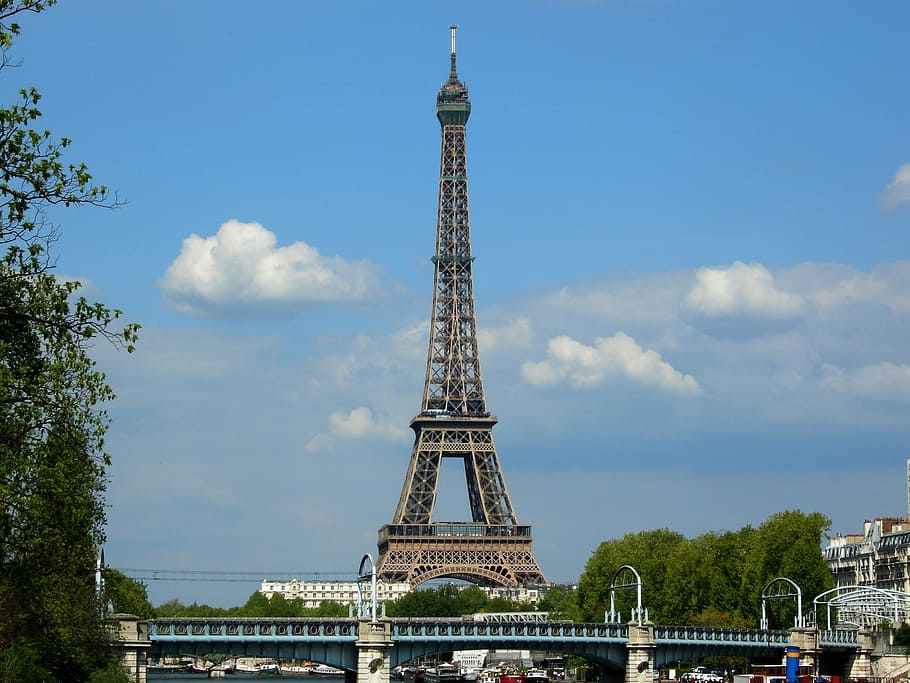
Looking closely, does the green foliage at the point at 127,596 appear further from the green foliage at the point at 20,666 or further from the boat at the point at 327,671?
the boat at the point at 327,671

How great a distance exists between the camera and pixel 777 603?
395 ft

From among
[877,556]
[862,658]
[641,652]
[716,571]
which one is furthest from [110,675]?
[877,556]

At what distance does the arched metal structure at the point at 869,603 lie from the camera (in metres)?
105

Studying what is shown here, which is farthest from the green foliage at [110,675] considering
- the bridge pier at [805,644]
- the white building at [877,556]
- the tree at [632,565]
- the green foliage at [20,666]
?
the white building at [877,556]

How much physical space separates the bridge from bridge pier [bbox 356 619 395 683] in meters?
0.05

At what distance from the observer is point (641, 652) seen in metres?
95.5

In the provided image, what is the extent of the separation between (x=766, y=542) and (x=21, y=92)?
102m

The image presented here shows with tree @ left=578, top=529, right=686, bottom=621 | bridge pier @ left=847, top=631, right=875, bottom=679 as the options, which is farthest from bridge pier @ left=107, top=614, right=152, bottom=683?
tree @ left=578, top=529, right=686, bottom=621

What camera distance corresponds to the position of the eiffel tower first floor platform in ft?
573

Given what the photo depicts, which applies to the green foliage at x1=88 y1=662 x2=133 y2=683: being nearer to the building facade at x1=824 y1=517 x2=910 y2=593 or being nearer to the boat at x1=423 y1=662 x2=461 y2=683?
the boat at x1=423 y1=662 x2=461 y2=683

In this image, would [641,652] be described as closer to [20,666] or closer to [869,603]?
[869,603]

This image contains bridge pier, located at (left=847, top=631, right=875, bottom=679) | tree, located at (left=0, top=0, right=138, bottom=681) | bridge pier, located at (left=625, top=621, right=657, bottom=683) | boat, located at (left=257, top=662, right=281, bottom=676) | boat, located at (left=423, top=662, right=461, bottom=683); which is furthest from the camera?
boat, located at (left=257, top=662, right=281, bottom=676)

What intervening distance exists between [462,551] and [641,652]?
8065 centimetres

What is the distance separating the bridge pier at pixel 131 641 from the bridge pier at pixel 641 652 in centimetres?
3092
